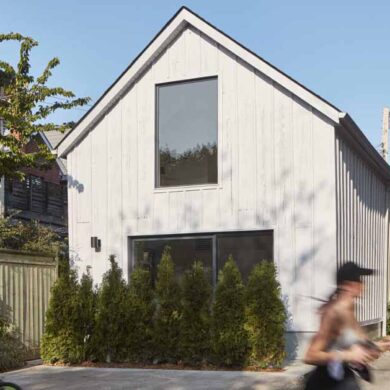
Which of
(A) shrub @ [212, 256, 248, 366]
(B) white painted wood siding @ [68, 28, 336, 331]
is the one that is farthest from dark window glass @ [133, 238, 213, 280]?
(A) shrub @ [212, 256, 248, 366]

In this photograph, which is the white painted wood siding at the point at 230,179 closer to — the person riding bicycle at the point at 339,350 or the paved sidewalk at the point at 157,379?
the paved sidewalk at the point at 157,379

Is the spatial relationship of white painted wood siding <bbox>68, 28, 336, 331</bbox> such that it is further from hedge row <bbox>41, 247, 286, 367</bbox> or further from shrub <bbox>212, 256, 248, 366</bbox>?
shrub <bbox>212, 256, 248, 366</bbox>

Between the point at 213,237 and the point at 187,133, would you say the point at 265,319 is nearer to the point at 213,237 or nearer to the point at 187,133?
the point at 213,237

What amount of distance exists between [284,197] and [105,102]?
13.6ft

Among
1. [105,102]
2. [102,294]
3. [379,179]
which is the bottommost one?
[102,294]

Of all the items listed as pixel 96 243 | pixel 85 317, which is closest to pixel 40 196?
pixel 96 243

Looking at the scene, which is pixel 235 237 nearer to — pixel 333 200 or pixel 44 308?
pixel 333 200

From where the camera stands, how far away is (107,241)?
14.5 metres

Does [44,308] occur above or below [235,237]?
below

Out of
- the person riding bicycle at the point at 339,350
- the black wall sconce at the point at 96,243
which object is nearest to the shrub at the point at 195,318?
the black wall sconce at the point at 96,243

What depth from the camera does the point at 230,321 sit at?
12211mm

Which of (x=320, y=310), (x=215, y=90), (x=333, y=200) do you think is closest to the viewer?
(x=320, y=310)

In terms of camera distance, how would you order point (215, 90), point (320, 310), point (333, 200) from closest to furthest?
1. point (320, 310)
2. point (333, 200)
3. point (215, 90)

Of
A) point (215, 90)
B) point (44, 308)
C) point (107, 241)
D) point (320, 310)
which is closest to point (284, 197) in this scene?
point (215, 90)
